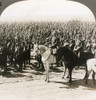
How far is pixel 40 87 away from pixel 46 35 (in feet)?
1.73

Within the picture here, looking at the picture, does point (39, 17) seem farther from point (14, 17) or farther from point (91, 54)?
point (91, 54)

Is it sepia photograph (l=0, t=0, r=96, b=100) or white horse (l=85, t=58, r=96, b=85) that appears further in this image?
→ white horse (l=85, t=58, r=96, b=85)

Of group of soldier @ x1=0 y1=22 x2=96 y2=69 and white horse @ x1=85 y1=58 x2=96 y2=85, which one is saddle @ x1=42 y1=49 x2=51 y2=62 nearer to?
group of soldier @ x1=0 y1=22 x2=96 y2=69

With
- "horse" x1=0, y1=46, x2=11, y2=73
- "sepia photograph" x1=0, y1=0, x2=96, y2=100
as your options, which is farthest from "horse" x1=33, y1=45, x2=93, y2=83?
"horse" x1=0, y1=46, x2=11, y2=73

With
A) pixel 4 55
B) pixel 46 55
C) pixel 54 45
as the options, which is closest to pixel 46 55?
pixel 46 55

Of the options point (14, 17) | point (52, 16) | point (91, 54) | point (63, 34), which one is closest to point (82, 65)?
point (91, 54)

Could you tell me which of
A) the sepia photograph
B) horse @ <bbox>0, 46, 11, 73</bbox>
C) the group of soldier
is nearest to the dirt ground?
the sepia photograph

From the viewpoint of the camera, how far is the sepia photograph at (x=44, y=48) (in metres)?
3.19

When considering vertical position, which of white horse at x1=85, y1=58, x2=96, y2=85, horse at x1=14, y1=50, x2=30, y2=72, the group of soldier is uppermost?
the group of soldier

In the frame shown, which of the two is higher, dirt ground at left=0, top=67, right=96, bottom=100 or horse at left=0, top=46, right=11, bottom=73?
horse at left=0, top=46, right=11, bottom=73

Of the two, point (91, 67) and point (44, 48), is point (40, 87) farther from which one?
point (91, 67)

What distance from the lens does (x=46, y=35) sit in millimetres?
3199

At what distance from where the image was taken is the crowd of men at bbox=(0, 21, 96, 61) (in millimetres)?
3191

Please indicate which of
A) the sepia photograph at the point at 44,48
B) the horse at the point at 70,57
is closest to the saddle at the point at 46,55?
the sepia photograph at the point at 44,48
